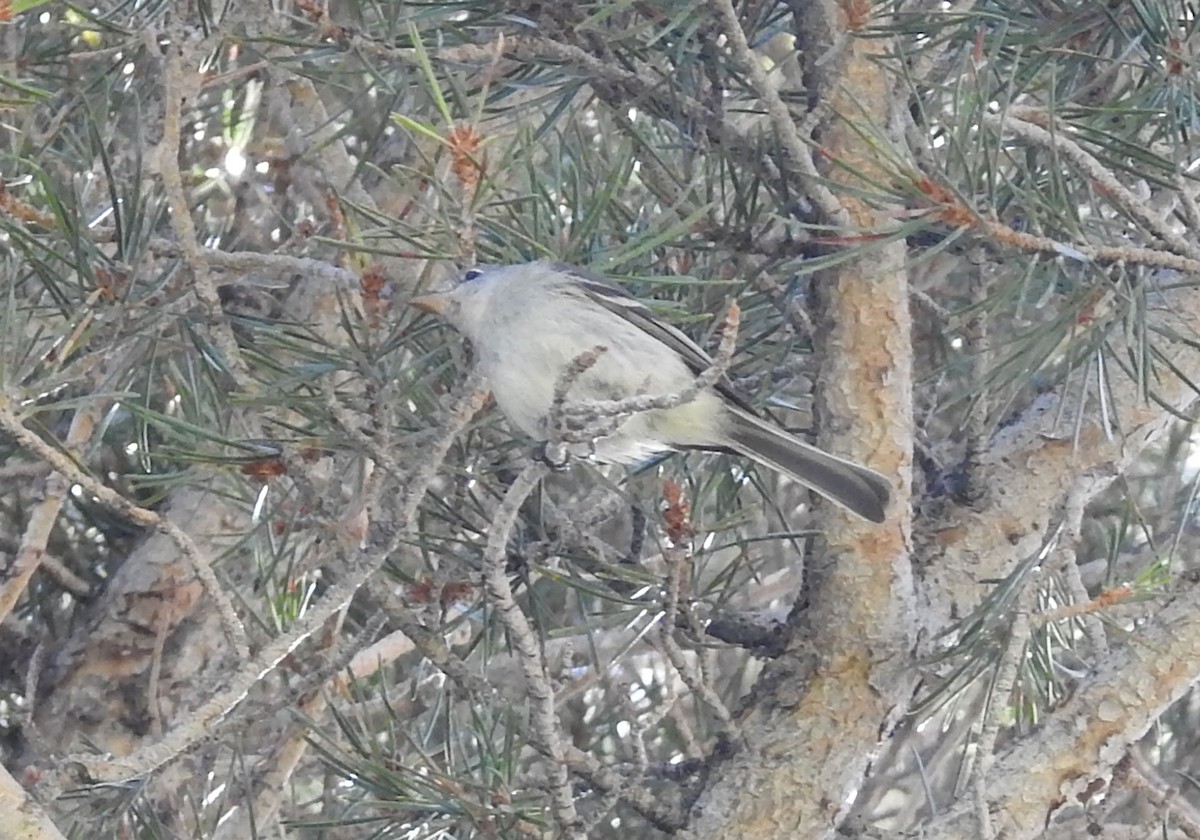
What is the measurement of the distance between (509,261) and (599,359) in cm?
21

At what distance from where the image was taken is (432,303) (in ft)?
6.20

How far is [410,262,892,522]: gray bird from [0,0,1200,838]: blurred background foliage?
6cm

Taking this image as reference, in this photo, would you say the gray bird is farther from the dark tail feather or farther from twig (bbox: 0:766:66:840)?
twig (bbox: 0:766:66:840)

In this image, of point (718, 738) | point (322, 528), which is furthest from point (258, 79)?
point (718, 738)

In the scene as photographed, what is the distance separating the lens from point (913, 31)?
1667 millimetres

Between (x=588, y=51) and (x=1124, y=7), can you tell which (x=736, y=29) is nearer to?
(x=588, y=51)

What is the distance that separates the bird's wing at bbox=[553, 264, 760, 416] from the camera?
204 cm

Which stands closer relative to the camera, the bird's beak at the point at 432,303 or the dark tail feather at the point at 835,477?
the dark tail feather at the point at 835,477

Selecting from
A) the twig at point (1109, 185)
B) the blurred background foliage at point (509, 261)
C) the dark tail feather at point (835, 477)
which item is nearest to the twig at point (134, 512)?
the blurred background foliage at point (509, 261)

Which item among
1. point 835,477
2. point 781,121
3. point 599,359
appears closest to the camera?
point 781,121

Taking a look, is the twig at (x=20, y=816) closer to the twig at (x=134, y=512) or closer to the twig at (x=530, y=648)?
the twig at (x=134, y=512)

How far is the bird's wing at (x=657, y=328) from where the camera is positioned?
6.71 ft

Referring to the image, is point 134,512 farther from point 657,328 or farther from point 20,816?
point 657,328

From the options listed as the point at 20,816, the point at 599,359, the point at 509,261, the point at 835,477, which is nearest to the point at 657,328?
the point at 599,359
